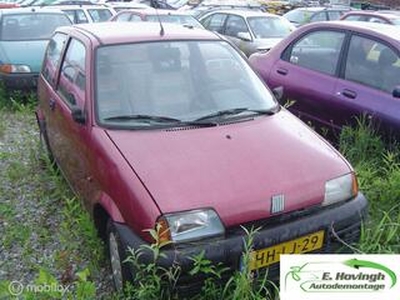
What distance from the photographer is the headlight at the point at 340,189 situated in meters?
2.93

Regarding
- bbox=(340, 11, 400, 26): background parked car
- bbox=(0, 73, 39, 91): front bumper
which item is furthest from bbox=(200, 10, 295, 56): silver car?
bbox=(0, 73, 39, 91): front bumper

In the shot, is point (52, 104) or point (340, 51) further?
point (340, 51)

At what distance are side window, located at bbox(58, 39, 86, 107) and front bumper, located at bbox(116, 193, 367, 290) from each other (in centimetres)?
127

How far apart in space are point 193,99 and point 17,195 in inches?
85.9

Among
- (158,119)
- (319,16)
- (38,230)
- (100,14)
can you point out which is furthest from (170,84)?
(319,16)

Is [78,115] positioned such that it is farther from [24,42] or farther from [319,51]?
[24,42]

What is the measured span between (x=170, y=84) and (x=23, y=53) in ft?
16.9

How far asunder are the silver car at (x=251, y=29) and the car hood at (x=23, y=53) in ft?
13.2

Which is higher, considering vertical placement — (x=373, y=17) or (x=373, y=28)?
(x=373, y=28)

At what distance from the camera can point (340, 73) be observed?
4.93m

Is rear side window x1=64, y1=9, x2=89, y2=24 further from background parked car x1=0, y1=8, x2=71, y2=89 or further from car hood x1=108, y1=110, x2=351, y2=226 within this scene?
car hood x1=108, y1=110, x2=351, y2=226

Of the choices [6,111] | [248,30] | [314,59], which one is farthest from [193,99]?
[248,30]

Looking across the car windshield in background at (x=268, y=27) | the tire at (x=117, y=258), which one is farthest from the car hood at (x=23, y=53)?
the tire at (x=117, y=258)

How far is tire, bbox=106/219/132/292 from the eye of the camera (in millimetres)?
2756
